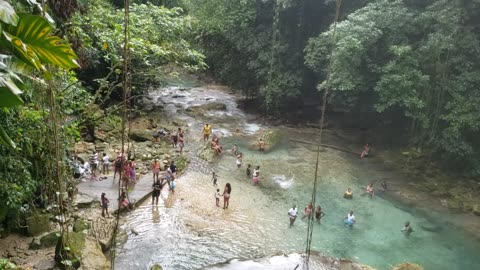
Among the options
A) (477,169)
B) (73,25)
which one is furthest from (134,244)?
(477,169)

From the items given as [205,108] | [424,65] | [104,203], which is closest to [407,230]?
[424,65]

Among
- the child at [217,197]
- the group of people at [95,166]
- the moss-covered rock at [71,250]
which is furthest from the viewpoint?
the group of people at [95,166]

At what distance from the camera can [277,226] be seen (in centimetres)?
1344

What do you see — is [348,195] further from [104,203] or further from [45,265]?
[45,265]

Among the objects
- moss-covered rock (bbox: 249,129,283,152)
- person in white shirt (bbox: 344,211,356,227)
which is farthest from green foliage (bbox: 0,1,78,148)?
moss-covered rock (bbox: 249,129,283,152)

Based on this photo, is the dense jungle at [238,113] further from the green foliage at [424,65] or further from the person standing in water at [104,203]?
the person standing in water at [104,203]

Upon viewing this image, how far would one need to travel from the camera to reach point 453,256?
1301 centimetres

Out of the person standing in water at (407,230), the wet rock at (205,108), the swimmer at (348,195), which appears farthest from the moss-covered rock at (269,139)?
the person standing in water at (407,230)

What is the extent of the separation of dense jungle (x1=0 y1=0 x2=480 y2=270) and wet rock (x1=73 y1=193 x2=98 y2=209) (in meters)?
0.04

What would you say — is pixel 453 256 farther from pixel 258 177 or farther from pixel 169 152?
pixel 169 152

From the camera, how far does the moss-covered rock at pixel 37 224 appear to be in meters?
9.60

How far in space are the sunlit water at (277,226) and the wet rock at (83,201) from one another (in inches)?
53.7

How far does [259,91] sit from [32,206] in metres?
17.4

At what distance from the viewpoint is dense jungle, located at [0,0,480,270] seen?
316 inches
